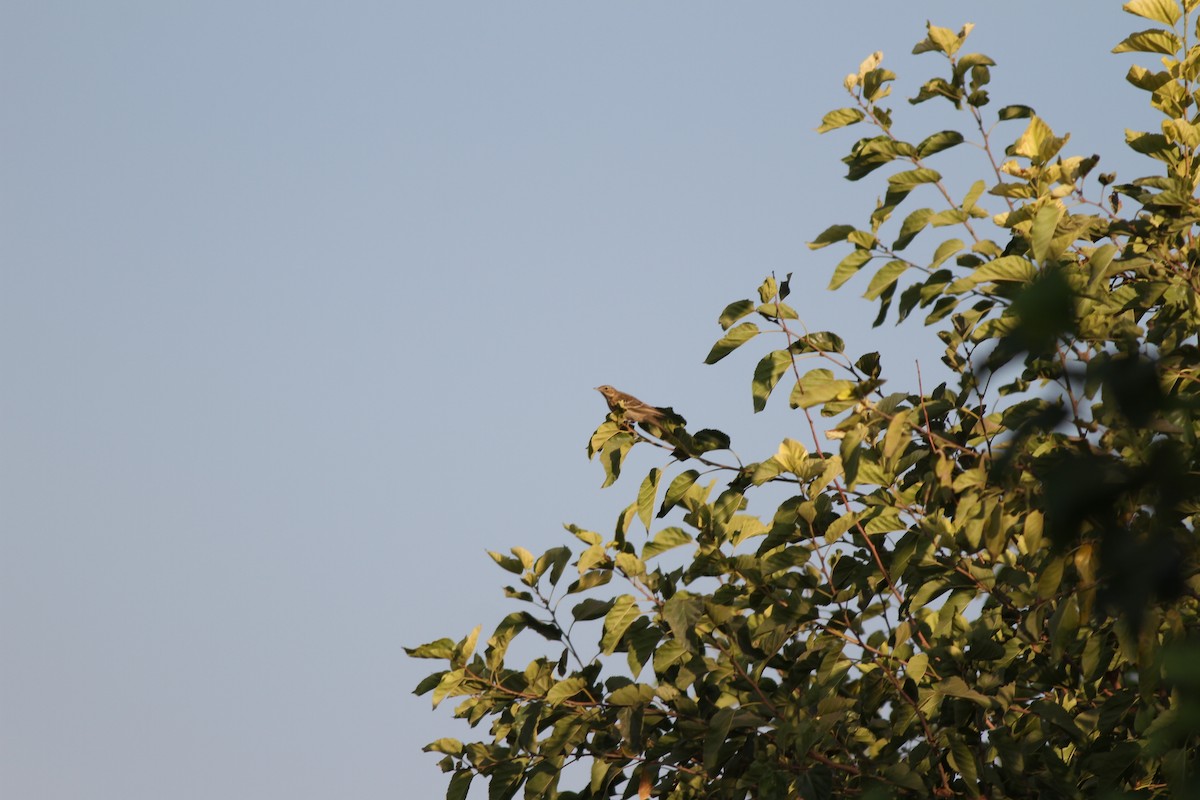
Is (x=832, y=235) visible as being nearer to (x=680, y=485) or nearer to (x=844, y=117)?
(x=844, y=117)

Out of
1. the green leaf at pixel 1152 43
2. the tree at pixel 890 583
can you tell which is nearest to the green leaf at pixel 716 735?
the tree at pixel 890 583

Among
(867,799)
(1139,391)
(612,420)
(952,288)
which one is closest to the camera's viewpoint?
(1139,391)

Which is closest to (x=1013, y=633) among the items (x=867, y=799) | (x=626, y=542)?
(x=626, y=542)

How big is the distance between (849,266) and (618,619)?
143 centimetres

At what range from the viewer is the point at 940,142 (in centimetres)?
429

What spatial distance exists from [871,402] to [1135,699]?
1.12 m

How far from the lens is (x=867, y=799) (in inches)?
61.5

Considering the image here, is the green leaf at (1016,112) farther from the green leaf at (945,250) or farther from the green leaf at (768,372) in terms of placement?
the green leaf at (768,372)

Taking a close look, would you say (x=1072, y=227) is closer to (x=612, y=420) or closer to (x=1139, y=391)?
(x=612, y=420)

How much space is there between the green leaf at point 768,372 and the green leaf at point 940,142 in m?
0.88

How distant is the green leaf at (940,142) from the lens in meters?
4.28

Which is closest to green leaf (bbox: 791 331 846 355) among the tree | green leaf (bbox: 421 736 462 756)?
the tree

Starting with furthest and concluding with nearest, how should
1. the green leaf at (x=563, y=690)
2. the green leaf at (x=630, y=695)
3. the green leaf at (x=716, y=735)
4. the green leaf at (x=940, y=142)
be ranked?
1. the green leaf at (x=940, y=142)
2. the green leaf at (x=563, y=690)
3. the green leaf at (x=630, y=695)
4. the green leaf at (x=716, y=735)

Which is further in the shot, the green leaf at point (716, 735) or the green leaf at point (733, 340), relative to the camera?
the green leaf at point (733, 340)
